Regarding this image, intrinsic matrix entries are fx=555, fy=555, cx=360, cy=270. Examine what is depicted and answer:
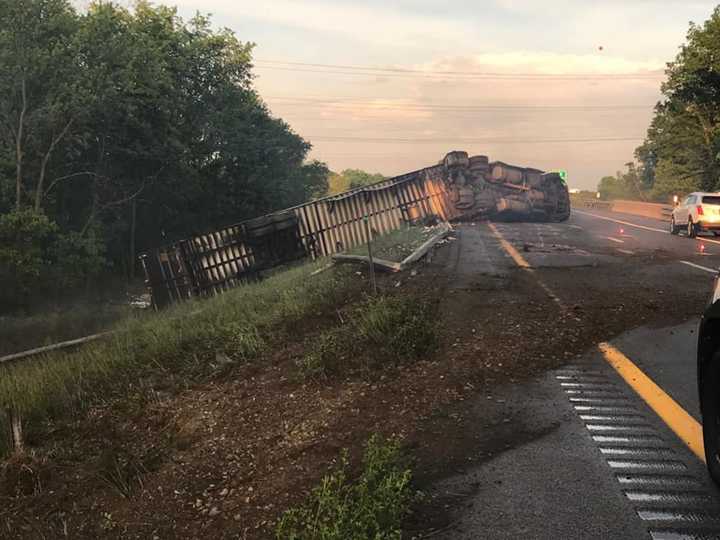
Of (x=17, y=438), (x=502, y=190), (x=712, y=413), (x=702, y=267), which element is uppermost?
(x=502, y=190)

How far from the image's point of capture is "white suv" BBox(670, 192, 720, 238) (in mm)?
19656

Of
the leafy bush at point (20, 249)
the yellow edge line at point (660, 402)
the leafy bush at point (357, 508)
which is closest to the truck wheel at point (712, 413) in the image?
the yellow edge line at point (660, 402)

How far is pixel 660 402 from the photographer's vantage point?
186 inches

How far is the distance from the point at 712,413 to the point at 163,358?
6.61m

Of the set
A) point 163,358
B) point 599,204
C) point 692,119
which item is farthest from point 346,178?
point 163,358

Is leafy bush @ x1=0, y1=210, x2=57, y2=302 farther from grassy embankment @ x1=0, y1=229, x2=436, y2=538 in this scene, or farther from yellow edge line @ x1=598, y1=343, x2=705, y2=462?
yellow edge line @ x1=598, y1=343, x2=705, y2=462

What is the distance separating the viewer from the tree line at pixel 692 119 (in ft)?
99.2

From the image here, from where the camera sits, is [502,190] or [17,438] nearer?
[17,438]

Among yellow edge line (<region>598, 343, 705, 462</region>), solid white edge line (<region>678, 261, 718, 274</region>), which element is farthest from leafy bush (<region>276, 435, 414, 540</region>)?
solid white edge line (<region>678, 261, 718, 274</region>)

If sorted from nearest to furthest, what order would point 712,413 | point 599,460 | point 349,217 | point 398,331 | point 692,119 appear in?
point 712,413 → point 599,460 → point 398,331 → point 349,217 → point 692,119

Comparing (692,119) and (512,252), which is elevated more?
(692,119)

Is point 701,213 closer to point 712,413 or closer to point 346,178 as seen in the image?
point 712,413

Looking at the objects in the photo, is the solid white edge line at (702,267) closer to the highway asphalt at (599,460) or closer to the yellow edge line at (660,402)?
the highway asphalt at (599,460)

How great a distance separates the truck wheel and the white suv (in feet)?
63.5
